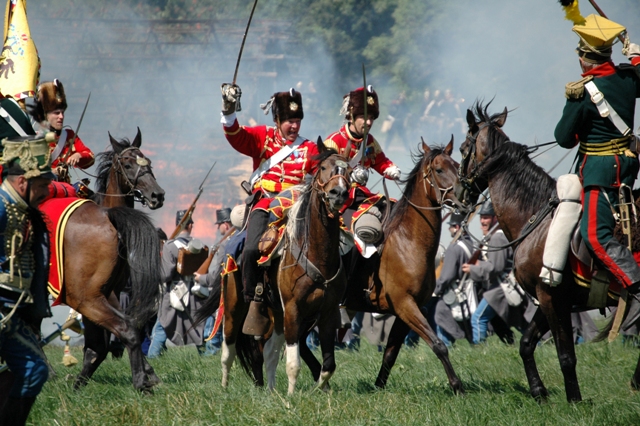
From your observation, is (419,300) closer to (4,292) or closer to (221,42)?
(4,292)

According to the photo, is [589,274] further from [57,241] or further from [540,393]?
[57,241]

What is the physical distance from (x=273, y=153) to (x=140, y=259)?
1.66 meters

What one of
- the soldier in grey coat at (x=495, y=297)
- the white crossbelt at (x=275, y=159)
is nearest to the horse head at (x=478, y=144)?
the white crossbelt at (x=275, y=159)

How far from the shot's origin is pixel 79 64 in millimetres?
26703

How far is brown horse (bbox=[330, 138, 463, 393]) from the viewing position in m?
7.75

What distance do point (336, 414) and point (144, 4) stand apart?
2515 centimetres

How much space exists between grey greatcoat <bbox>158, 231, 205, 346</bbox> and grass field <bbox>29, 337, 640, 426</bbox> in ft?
11.5

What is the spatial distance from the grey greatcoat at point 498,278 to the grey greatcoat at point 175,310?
170 inches

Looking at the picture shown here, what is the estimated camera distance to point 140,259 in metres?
7.27

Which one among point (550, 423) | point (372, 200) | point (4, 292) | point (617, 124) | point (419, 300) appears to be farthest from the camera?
point (372, 200)

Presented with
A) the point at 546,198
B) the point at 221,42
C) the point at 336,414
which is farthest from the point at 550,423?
the point at 221,42

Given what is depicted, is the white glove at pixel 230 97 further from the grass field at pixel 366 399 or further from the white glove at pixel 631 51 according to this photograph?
the white glove at pixel 631 51

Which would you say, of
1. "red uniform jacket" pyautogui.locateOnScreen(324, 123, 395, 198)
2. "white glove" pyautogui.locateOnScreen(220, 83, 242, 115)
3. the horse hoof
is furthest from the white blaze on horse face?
"white glove" pyautogui.locateOnScreen(220, 83, 242, 115)

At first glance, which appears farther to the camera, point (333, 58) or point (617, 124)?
point (333, 58)
